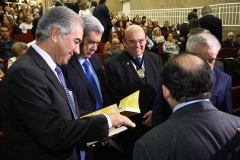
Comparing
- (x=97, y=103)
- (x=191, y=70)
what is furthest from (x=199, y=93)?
(x=97, y=103)

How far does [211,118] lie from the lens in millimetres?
1117

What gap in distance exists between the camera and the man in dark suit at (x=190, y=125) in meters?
1.05

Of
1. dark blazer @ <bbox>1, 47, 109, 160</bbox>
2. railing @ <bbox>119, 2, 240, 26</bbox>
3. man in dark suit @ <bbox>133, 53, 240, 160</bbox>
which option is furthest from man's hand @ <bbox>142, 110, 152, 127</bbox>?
railing @ <bbox>119, 2, 240, 26</bbox>

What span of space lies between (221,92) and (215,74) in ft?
0.45

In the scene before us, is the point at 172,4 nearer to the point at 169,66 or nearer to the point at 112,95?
the point at 112,95

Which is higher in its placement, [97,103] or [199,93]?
[199,93]

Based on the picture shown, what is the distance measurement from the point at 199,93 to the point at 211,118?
0.11 meters

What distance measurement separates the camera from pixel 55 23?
1.44 meters

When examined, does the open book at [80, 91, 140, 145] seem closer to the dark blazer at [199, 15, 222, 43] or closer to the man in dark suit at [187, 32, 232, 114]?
the man in dark suit at [187, 32, 232, 114]

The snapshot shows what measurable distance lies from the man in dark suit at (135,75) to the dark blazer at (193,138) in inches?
46.4

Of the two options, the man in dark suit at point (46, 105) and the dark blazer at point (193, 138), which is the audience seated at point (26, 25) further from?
the dark blazer at point (193, 138)

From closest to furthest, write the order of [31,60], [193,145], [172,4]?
1. [193,145]
2. [31,60]
3. [172,4]

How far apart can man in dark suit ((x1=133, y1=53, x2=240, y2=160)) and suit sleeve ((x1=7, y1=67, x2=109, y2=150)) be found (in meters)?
0.38

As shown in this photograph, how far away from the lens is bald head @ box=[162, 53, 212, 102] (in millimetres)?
1156
